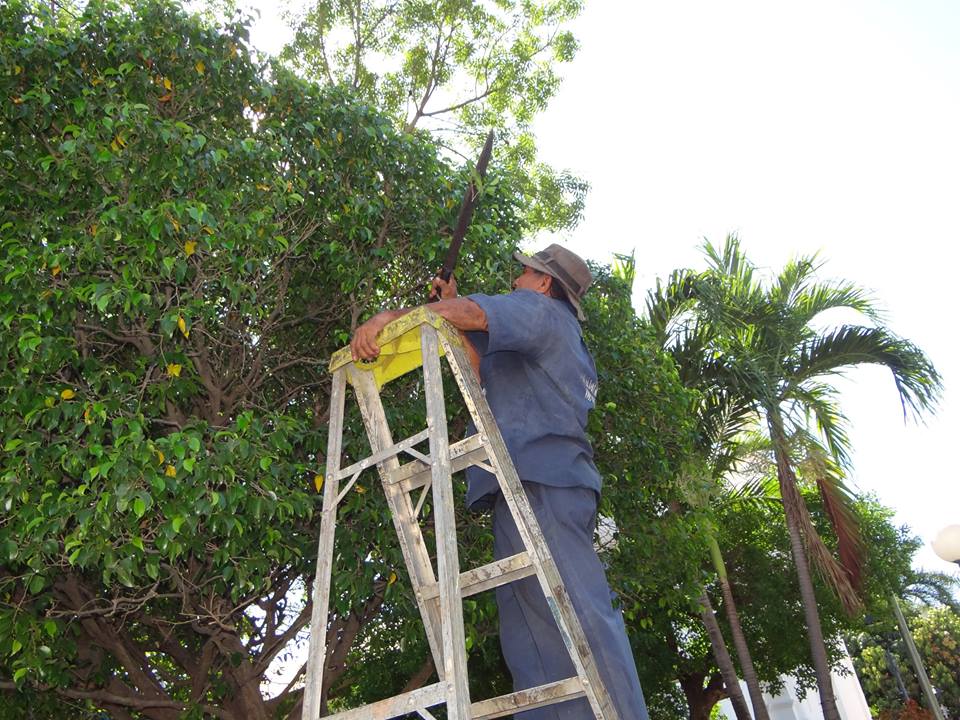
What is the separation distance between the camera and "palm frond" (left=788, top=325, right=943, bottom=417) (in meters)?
11.5

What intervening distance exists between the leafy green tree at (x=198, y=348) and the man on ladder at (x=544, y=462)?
4.79 feet

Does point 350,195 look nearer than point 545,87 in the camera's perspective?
Yes

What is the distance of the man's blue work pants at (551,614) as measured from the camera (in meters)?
3.19

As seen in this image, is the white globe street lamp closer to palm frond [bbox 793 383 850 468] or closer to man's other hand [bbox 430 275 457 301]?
palm frond [bbox 793 383 850 468]

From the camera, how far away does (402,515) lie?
12.1 ft

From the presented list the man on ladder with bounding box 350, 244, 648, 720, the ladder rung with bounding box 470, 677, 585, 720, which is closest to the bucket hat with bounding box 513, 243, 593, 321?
the man on ladder with bounding box 350, 244, 648, 720

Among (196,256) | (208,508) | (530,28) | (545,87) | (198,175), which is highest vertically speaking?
(530,28)

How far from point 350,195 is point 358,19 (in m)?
10.2

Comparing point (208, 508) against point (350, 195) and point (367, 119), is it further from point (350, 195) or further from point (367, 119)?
point (367, 119)

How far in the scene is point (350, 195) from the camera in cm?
601

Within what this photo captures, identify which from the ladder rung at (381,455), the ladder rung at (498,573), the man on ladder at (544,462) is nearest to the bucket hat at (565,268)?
the man on ladder at (544,462)

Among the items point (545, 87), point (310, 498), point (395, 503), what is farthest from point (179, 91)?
point (545, 87)

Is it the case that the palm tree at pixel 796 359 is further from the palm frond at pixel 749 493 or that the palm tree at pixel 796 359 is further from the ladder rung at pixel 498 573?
the ladder rung at pixel 498 573

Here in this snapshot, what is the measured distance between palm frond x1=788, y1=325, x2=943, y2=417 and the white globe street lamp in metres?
2.37
